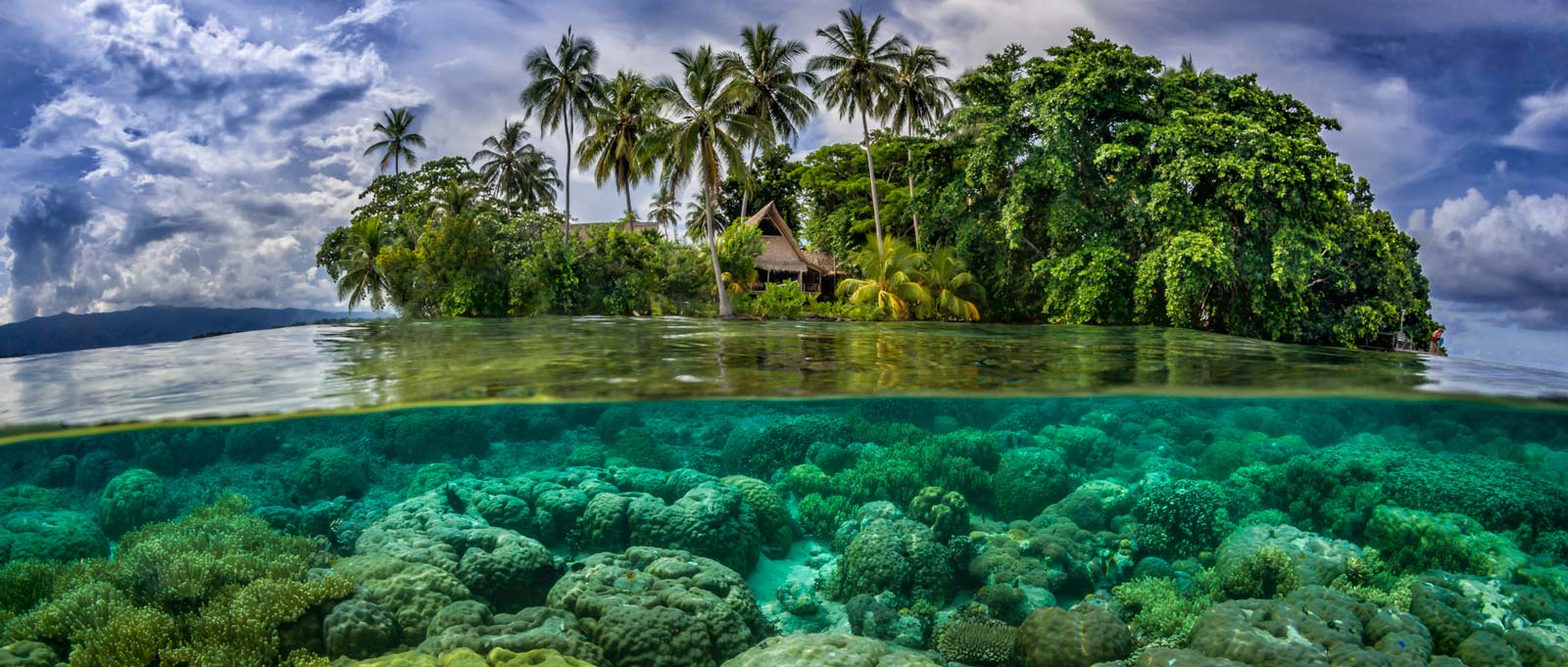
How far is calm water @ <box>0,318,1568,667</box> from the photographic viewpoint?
7.46m

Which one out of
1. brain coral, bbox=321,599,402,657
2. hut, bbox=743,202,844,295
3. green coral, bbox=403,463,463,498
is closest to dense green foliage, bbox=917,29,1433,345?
hut, bbox=743,202,844,295

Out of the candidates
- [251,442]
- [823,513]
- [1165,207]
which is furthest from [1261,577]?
[1165,207]

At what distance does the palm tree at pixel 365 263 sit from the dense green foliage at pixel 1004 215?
4.2 inches

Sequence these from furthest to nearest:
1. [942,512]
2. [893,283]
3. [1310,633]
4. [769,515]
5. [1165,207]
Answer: [893,283]
[1165,207]
[769,515]
[942,512]
[1310,633]

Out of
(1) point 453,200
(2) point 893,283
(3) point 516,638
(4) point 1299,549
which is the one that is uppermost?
(1) point 453,200

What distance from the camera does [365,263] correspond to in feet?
115

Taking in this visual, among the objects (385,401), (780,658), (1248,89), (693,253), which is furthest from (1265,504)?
(693,253)

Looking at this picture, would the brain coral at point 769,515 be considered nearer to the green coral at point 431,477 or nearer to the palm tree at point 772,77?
the green coral at point 431,477

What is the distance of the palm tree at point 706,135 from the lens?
2875 centimetres

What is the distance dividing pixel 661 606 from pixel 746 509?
2.55 meters

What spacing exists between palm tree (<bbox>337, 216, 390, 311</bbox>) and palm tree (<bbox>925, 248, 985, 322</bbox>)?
22.8 metres

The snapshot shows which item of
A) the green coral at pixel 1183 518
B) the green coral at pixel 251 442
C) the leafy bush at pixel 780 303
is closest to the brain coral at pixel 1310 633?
the green coral at pixel 1183 518

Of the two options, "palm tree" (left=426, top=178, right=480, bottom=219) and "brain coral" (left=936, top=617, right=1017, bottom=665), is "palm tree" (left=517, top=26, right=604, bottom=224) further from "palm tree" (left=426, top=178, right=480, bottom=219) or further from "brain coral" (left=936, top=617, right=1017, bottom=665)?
"brain coral" (left=936, top=617, right=1017, bottom=665)

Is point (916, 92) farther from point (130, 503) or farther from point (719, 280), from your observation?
point (130, 503)
